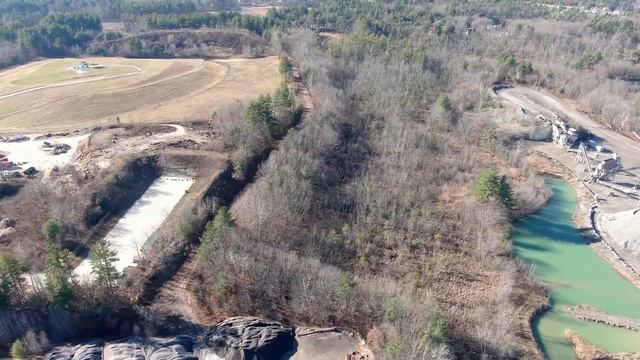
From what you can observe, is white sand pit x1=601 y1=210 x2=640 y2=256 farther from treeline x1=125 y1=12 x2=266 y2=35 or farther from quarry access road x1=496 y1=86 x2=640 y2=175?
treeline x1=125 y1=12 x2=266 y2=35

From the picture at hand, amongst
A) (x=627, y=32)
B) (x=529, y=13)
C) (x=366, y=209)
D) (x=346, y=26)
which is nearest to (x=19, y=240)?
(x=366, y=209)

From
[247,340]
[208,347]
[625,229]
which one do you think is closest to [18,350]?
[208,347]

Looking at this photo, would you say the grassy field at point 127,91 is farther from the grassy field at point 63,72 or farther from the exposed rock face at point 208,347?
the exposed rock face at point 208,347

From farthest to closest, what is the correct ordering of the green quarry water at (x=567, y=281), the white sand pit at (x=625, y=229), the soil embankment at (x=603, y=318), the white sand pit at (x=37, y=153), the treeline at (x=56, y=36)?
1. the treeline at (x=56, y=36)
2. the white sand pit at (x=37, y=153)
3. the white sand pit at (x=625, y=229)
4. the soil embankment at (x=603, y=318)
5. the green quarry water at (x=567, y=281)

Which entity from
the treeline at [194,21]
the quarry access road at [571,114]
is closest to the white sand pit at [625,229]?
the quarry access road at [571,114]

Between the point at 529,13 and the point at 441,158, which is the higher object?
the point at 529,13

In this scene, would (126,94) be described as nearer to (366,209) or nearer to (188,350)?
(366,209)

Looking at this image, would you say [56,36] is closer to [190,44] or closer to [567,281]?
[190,44]
